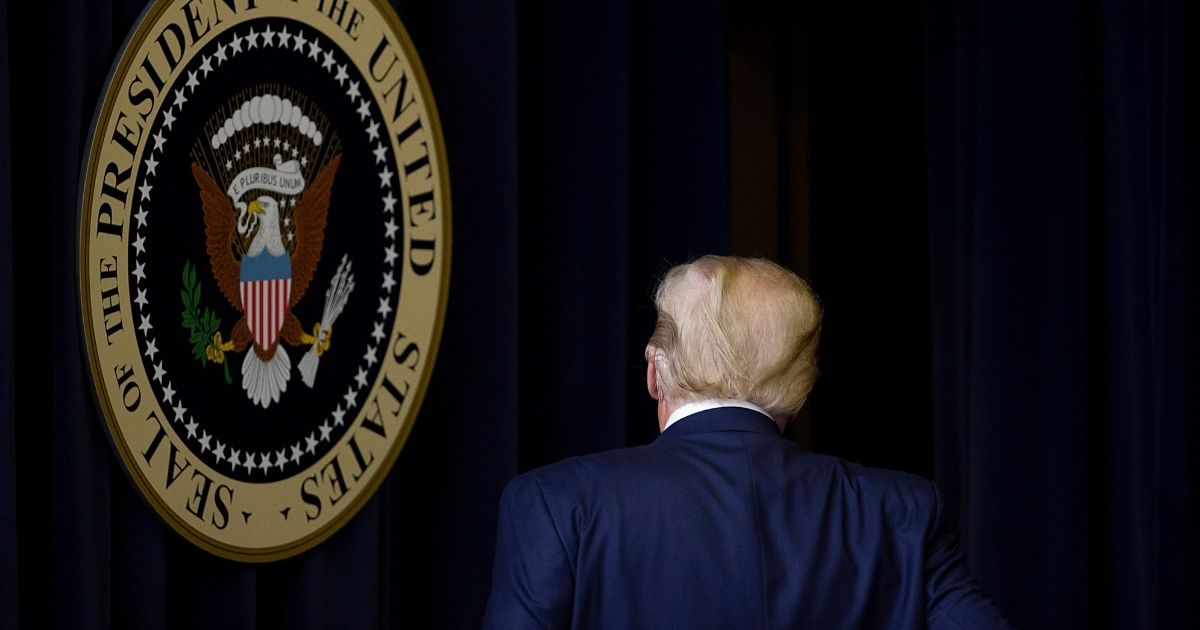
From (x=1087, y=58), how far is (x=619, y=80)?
115 cm

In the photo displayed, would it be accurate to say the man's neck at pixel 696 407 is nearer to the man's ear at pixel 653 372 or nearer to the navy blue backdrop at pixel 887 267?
the man's ear at pixel 653 372

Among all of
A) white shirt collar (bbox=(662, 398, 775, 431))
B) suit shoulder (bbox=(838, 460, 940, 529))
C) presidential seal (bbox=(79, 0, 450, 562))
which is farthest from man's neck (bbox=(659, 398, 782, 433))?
presidential seal (bbox=(79, 0, 450, 562))

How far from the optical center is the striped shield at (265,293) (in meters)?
2.01

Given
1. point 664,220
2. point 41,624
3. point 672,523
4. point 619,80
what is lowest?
point 41,624

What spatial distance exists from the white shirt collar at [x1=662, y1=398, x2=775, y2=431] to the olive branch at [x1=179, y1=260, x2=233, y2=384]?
72cm

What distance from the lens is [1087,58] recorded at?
10.3 ft

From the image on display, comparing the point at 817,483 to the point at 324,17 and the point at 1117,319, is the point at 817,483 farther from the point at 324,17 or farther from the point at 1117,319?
the point at 1117,319

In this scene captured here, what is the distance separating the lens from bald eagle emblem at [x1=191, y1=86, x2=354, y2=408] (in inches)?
76.9

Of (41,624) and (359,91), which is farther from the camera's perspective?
(359,91)

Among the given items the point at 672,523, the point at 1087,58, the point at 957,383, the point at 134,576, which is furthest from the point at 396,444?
the point at 1087,58

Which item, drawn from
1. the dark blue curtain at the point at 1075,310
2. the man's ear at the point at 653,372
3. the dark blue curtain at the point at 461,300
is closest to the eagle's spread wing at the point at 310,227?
the dark blue curtain at the point at 461,300

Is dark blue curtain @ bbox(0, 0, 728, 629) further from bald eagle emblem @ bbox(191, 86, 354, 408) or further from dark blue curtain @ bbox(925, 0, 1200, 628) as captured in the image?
dark blue curtain @ bbox(925, 0, 1200, 628)

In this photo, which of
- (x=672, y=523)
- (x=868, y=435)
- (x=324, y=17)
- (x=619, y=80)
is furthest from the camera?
(x=868, y=435)

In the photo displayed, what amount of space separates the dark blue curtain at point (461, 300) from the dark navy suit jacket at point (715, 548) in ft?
1.97
